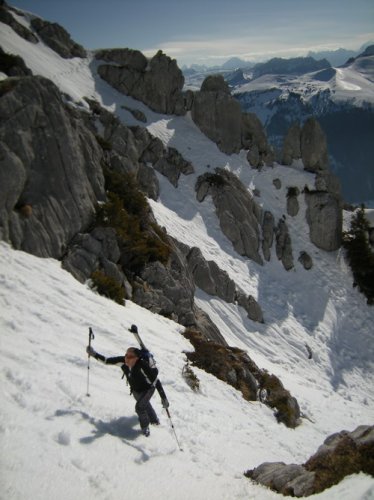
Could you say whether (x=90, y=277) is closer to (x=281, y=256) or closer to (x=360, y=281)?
(x=281, y=256)

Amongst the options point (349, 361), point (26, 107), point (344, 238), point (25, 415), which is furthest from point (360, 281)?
point (25, 415)

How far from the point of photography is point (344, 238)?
49.4 metres

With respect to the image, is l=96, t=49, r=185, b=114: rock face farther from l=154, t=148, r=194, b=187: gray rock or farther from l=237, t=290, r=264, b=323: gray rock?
l=237, t=290, r=264, b=323: gray rock

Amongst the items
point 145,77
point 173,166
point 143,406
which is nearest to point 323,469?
point 143,406

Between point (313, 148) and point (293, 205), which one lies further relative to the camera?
point (313, 148)

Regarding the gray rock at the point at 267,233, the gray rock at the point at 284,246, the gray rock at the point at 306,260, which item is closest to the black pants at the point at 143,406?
the gray rock at the point at 267,233

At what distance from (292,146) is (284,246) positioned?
805 inches

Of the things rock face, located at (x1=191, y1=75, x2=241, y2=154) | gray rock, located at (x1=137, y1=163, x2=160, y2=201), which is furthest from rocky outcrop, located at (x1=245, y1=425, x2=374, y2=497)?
rock face, located at (x1=191, y1=75, x2=241, y2=154)

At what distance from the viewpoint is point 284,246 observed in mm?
45250

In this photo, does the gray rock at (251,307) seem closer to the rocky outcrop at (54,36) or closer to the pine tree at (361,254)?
the pine tree at (361,254)

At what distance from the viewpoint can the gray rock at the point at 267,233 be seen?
142ft

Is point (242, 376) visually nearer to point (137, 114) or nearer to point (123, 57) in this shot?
point (137, 114)

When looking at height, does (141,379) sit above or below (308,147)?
below

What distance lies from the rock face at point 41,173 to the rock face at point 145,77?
32.5 meters
